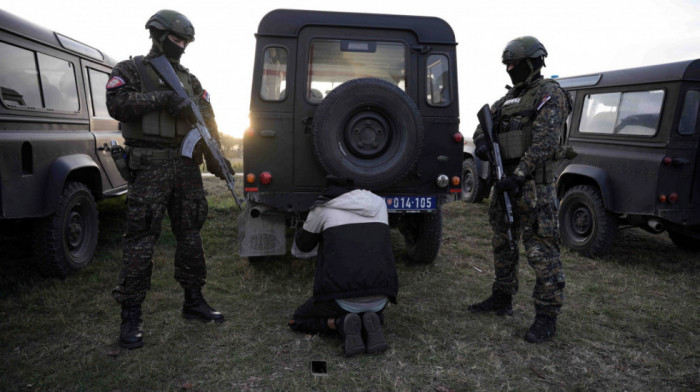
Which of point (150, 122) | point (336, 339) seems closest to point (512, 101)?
point (336, 339)

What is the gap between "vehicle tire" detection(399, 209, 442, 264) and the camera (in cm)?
459

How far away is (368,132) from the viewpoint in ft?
12.9

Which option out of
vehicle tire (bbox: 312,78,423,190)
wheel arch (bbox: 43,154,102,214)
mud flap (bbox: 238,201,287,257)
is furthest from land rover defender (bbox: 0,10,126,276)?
vehicle tire (bbox: 312,78,423,190)

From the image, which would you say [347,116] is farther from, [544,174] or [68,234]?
[68,234]

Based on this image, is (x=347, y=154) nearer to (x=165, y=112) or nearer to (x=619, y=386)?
(x=165, y=112)

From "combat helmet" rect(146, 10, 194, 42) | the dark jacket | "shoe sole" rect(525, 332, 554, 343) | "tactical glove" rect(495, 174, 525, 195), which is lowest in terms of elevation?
"shoe sole" rect(525, 332, 554, 343)

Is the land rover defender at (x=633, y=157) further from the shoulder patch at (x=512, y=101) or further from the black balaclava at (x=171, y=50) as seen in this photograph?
the black balaclava at (x=171, y=50)

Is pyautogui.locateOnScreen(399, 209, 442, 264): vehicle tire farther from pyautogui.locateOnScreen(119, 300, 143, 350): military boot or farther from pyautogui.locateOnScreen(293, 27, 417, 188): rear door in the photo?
pyautogui.locateOnScreen(119, 300, 143, 350): military boot

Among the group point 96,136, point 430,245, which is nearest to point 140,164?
point 96,136

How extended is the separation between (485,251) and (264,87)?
3387mm

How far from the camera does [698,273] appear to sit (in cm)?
497

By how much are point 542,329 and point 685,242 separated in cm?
411

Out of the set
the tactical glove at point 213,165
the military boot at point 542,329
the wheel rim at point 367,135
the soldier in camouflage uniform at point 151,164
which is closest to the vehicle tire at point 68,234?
the soldier in camouflage uniform at point 151,164

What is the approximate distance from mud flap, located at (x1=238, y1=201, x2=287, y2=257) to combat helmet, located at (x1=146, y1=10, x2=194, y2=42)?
1.64m
